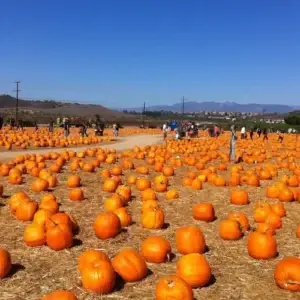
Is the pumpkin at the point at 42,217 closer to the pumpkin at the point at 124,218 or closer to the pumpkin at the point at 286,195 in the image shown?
the pumpkin at the point at 124,218

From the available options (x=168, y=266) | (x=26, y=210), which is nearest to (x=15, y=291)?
(x=168, y=266)

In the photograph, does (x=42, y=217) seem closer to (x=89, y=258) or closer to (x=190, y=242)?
(x=89, y=258)

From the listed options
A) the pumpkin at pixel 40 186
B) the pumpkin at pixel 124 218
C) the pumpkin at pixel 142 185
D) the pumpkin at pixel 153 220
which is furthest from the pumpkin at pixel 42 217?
the pumpkin at pixel 142 185

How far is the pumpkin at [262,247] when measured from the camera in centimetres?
671

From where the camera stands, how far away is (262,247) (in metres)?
6.71

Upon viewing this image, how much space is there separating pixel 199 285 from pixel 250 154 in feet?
59.3

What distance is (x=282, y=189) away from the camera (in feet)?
38.2

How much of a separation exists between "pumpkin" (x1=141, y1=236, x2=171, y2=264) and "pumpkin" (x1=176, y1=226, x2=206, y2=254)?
1.33 ft

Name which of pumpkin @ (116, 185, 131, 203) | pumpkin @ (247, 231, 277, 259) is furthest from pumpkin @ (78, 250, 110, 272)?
pumpkin @ (116, 185, 131, 203)

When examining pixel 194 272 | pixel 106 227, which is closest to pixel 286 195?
pixel 106 227

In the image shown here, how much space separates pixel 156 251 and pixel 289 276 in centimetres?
190

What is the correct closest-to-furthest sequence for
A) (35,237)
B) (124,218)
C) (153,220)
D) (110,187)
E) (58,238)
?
(58,238) < (35,237) < (153,220) < (124,218) < (110,187)

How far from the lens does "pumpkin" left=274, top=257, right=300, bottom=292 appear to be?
5535 millimetres

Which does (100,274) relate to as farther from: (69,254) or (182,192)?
(182,192)
